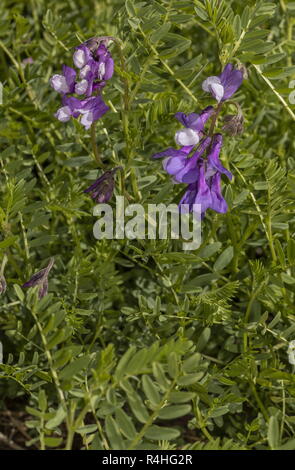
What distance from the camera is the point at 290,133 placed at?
83.1 inches

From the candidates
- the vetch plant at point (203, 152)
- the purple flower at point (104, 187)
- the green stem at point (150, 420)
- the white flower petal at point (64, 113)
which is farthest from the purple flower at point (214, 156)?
the green stem at point (150, 420)

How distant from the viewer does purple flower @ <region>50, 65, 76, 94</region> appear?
4.86 feet

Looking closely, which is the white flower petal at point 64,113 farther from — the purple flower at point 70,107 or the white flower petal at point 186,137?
the white flower petal at point 186,137

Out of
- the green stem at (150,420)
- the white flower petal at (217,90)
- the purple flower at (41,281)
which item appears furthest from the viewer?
the purple flower at (41,281)

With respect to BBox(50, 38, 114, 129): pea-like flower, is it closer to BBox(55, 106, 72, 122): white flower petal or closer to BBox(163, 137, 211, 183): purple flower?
BBox(55, 106, 72, 122): white flower petal

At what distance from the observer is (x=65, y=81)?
4.90ft

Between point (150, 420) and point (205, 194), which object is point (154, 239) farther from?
point (150, 420)

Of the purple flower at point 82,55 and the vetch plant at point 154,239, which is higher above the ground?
the purple flower at point 82,55

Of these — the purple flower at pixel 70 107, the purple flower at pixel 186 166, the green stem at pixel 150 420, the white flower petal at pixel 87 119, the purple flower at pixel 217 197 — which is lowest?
the green stem at pixel 150 420

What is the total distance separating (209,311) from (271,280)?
192mm

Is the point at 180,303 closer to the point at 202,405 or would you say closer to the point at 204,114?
the point at 202,405

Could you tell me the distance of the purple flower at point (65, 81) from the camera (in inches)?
58.4
